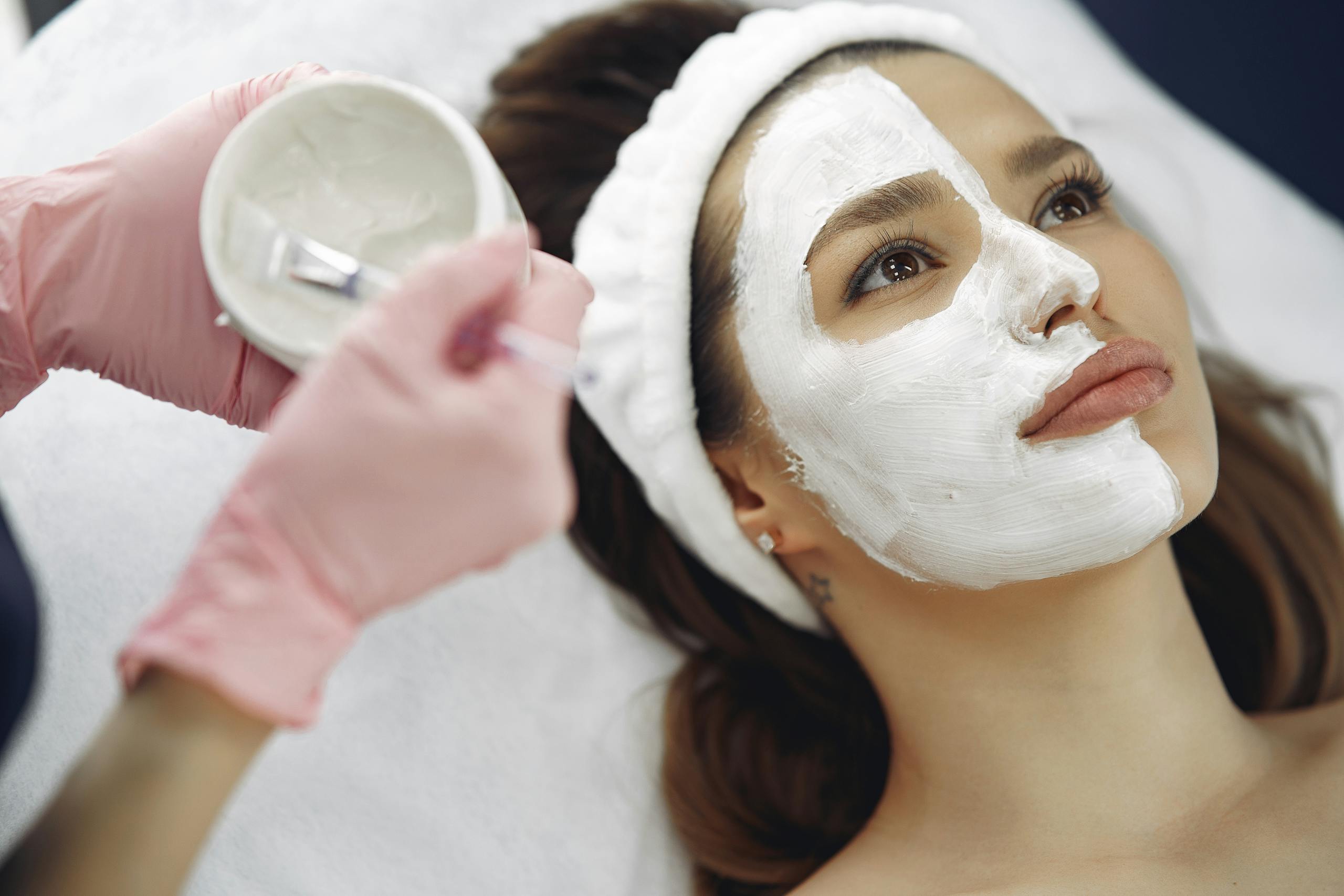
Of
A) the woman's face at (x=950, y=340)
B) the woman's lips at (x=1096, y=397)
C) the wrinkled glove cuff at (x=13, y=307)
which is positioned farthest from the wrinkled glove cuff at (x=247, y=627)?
the woman's lips at (x=1096, y=397)

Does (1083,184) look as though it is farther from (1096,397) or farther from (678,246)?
(678,246)

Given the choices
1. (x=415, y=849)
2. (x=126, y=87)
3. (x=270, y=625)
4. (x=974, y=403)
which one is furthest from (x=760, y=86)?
(x=415, y=849)

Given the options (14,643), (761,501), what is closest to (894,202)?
(761,501)

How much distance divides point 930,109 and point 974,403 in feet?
1.29

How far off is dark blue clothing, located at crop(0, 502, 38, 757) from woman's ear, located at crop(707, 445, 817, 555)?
0.80 metres

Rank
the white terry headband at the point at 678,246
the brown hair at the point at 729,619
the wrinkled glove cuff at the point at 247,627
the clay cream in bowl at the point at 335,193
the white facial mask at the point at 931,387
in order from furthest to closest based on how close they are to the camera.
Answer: the brown hair at the point at 729,619 < the white terry headband at the point at 678,246 < the white facial mask at the point at 931,387 < the clay cream in bowl at the point at 335,193 < the wrinkled glove cuff at the point at 247,627

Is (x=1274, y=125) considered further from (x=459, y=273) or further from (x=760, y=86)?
(x=459, y=273)

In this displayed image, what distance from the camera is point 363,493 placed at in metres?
0.76

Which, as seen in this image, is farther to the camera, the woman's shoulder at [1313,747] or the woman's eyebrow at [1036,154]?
the woman's shoulder at [1313,747]

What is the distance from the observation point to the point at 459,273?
75cm

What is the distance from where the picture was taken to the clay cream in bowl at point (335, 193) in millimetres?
880

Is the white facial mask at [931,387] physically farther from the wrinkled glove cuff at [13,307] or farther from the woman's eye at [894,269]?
the wrinkled glove cuff at [13,307]

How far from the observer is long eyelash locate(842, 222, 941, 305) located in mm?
1137

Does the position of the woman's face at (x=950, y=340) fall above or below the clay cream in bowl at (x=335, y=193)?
below
